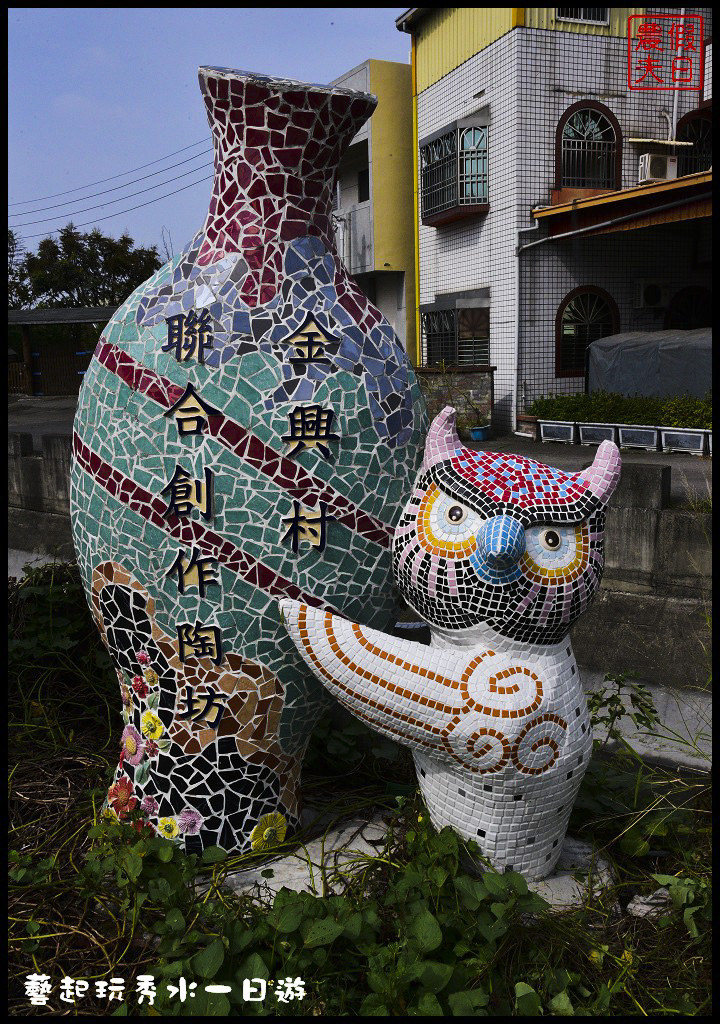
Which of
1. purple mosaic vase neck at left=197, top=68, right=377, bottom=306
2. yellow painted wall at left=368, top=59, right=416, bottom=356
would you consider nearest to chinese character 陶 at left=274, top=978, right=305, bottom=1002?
purple mosaic vase neck at left=197, top=68, right=377, bottom=306

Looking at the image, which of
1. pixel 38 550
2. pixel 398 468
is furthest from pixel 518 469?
pixel 38 550

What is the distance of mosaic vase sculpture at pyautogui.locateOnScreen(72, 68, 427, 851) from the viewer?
121 inches

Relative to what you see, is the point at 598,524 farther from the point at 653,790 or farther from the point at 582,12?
the point at 582,12

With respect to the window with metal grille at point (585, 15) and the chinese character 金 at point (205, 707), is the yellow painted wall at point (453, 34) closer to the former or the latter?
the window with metal grille at point (585, 15)

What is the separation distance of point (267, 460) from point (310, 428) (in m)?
0.19

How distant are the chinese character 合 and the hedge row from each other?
9.15m

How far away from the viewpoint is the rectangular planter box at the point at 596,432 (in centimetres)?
1214

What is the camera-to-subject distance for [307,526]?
3.10m

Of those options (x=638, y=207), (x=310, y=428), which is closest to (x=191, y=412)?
(x=310, y=428)

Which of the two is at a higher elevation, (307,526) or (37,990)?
(307,526)

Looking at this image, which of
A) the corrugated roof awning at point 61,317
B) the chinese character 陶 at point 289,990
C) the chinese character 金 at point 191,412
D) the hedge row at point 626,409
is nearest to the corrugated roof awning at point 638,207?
the hedge row at point 626,409

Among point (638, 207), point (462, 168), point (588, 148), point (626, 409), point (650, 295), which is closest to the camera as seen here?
point (626, 409)

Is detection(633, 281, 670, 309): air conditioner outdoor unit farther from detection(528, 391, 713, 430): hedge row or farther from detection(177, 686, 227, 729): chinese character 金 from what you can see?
detection(177, 686, 227, 729): chinese character 金

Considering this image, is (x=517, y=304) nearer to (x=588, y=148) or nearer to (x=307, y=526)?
(x=588, y=148)
